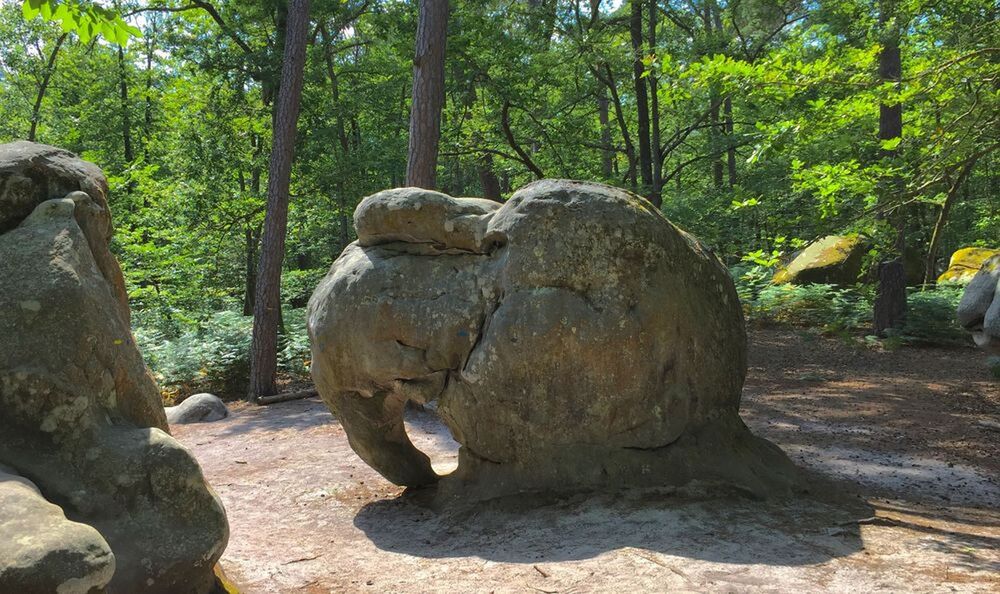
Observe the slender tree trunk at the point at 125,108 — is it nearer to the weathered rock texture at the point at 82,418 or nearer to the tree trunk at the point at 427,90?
the tree trunk at the point at 427,90

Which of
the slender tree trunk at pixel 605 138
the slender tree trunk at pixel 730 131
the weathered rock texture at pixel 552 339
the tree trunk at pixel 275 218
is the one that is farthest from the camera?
the slender tree trunk at pixel 605 138

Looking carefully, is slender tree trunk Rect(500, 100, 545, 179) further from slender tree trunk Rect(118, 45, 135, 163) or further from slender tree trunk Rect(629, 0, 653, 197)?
slender tree trunk Rect(118, 45, 135, 163)

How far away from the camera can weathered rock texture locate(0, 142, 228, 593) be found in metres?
3.16

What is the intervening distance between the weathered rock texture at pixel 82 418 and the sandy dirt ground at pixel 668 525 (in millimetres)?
1523

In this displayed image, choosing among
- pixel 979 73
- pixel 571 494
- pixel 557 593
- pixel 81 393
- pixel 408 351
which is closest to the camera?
pixel 81 393

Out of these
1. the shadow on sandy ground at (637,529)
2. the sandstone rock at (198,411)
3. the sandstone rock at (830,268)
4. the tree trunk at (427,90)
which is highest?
the tree trunk at (427,90)

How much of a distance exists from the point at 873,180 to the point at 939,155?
1.99 feet

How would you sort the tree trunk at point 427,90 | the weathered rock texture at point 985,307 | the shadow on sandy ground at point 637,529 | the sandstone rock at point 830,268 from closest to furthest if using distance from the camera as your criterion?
the shadow on sandy ground at point 637,529
the weathered rock texture at point 985,307
the tree trunk at point 427,90
the sandstone rock at point 830,268

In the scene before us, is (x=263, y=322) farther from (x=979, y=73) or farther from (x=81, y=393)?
(x=979, y=73)

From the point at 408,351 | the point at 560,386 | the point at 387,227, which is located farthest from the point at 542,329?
the point at 387,227

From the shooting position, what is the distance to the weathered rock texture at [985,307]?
7551 mm

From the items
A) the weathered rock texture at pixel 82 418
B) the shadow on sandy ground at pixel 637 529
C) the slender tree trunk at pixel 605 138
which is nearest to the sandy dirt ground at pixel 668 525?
the shadow on sandy ground at pixel 637 529

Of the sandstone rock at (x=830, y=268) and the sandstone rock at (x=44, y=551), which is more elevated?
the sandstone rock at (x=830, y=268)

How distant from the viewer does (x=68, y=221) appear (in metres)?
3.70
